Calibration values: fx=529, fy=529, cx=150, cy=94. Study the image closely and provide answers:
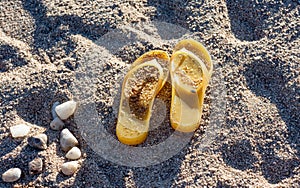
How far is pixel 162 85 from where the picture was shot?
2.08 metres

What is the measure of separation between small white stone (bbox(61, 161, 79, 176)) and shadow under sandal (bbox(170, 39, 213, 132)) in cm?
40

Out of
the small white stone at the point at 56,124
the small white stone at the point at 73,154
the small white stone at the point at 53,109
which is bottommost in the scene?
the small white stone at the point at 73,154

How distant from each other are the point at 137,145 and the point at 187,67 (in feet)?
1.20

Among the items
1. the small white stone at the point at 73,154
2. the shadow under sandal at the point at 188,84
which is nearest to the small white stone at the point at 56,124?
the small white stone at the point at 73,154

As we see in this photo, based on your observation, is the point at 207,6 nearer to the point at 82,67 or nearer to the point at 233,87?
the point at 233,87

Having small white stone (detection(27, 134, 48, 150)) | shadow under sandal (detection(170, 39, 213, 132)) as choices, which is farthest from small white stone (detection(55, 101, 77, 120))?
shadow under sandal (detection(170, 39, 213, 132))

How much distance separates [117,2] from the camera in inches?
92.4

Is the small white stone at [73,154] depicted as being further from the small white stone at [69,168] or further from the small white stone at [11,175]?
the small white stone at [11,175]

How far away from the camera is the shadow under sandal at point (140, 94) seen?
198cm

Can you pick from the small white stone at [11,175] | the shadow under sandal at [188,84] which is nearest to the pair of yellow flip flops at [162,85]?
the shadow under sandal at [188,84]

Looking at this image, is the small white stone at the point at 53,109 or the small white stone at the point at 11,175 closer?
the small white stone at the point at 11,175

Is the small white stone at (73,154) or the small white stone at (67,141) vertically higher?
the small white stone at (67,141)

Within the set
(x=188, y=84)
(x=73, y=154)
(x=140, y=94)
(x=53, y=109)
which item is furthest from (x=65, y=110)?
(x=188, y=84)

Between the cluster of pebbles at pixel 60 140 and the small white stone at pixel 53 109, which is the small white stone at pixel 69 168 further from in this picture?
the small white stone at pixel 53 109
